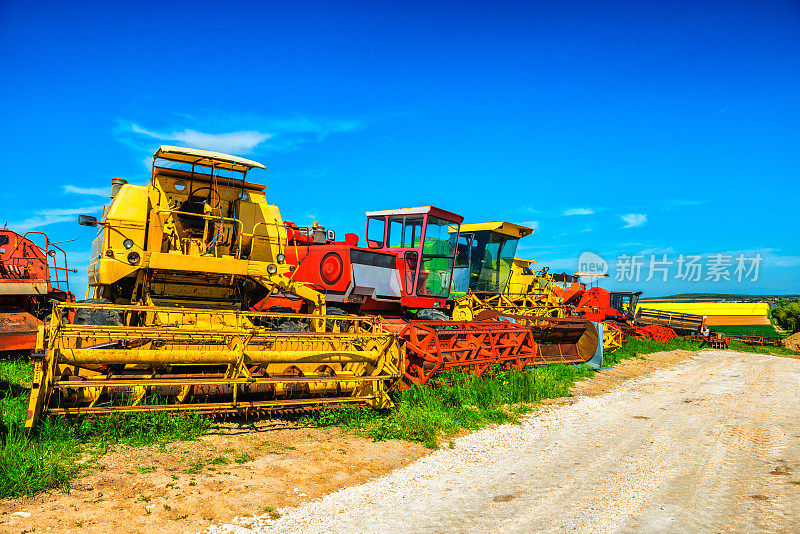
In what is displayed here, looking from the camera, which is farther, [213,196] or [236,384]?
[213,196]

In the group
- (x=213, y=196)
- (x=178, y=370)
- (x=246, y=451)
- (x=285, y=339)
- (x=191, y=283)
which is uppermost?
(x=213, y=196)

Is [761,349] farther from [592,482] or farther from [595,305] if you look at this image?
[592,482]

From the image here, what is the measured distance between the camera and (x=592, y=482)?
192 inches

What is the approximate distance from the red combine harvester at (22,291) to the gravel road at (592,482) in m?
6.77

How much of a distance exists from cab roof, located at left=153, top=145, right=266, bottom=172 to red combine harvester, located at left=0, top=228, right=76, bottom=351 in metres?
2.32

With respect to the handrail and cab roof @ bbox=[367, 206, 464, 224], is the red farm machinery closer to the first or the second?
cab roof @ bbox=[367, 206, 464, 224]

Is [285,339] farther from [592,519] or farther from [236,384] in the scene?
[592,519]

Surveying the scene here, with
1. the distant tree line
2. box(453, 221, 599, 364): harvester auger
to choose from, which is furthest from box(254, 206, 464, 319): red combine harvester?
the distant tree line

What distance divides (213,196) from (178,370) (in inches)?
130

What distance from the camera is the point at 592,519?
3.97 metres

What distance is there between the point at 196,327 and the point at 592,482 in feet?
15.5

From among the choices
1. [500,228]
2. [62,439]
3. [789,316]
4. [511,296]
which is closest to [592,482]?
[62,439]

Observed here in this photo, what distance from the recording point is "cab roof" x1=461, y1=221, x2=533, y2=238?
16.3m

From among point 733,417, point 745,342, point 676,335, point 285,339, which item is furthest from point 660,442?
point 745,342
